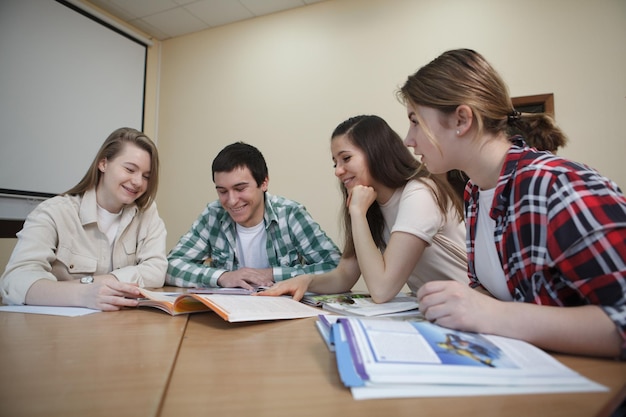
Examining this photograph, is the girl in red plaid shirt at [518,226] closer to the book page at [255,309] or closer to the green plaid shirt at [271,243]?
the book page at [255,309]

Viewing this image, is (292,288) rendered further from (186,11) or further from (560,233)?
(186,11)

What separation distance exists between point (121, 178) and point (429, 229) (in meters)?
1.15

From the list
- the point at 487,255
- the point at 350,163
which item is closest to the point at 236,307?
the point at 487,255

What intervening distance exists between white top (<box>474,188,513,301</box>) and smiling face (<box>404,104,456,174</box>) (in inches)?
4.9

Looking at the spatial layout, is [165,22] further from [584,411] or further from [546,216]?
[584,411]

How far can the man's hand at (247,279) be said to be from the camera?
138 centimetres

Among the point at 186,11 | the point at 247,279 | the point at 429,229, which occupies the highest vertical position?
the point at 186,11

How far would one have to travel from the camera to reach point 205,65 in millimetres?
3176

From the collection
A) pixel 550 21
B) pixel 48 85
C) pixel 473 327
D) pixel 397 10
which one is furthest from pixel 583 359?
pixel 48 85

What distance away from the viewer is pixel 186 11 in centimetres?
290

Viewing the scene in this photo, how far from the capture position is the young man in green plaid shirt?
5.27 feet

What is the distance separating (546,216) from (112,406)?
0.69 m

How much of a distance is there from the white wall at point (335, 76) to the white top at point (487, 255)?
165 cm

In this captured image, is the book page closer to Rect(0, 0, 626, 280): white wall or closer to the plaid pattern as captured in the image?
the plaid pattern
